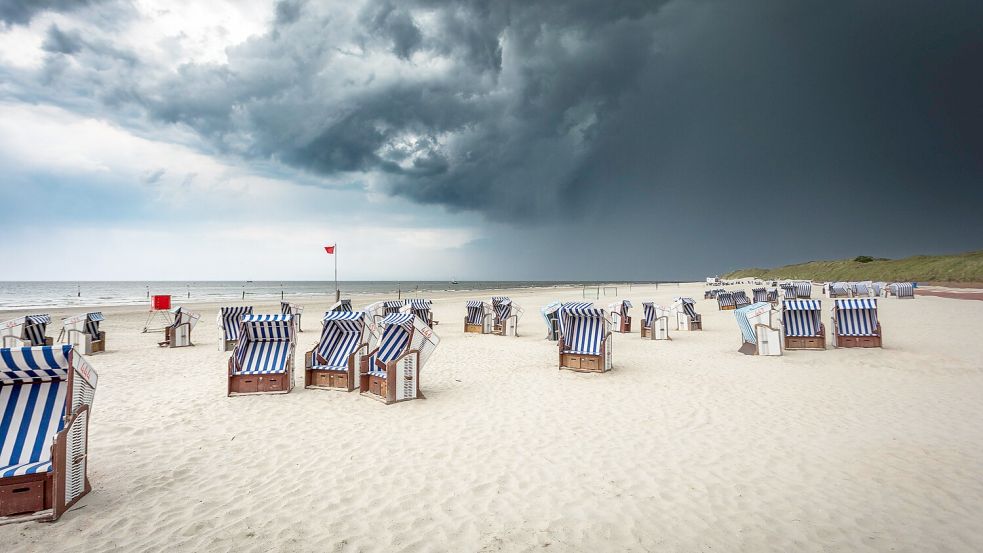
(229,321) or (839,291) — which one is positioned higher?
(839,291)

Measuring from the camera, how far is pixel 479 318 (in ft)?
59.9

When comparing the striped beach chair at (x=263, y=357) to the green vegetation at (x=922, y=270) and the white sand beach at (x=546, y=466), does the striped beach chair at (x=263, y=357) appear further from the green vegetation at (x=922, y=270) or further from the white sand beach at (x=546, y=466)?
the green vegetation at (x=922, y=270)

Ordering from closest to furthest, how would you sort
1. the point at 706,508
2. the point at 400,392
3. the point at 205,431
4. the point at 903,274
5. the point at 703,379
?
the point at 706,508 → the point at 205,431 → the point at 400,392 → the point at 703,379 → the point at 903,274

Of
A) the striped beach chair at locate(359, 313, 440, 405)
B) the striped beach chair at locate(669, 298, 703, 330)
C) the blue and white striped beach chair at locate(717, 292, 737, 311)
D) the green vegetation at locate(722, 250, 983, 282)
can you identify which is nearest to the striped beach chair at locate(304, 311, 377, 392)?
the striped beach chair at locate(359, 313, 440, 405)

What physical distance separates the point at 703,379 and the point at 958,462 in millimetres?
4436

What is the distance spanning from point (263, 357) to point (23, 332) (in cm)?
844

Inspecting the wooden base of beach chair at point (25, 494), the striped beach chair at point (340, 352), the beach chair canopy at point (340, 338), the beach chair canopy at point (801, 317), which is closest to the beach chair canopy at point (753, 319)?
the beach chair canopy at point (801, 317)

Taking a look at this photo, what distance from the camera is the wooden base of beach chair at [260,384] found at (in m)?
8.50

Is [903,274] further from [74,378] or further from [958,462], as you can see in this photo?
[74,378]

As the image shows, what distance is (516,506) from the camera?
4.38 metres

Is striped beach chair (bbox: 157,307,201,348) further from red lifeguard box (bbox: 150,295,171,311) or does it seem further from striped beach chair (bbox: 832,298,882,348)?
striped beach chair (bbox: 832,298,882,348)

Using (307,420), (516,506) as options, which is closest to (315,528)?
(516,506)

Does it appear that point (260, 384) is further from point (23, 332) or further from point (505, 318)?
point (505, 318)

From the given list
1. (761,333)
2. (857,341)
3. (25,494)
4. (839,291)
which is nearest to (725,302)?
(839,291)
